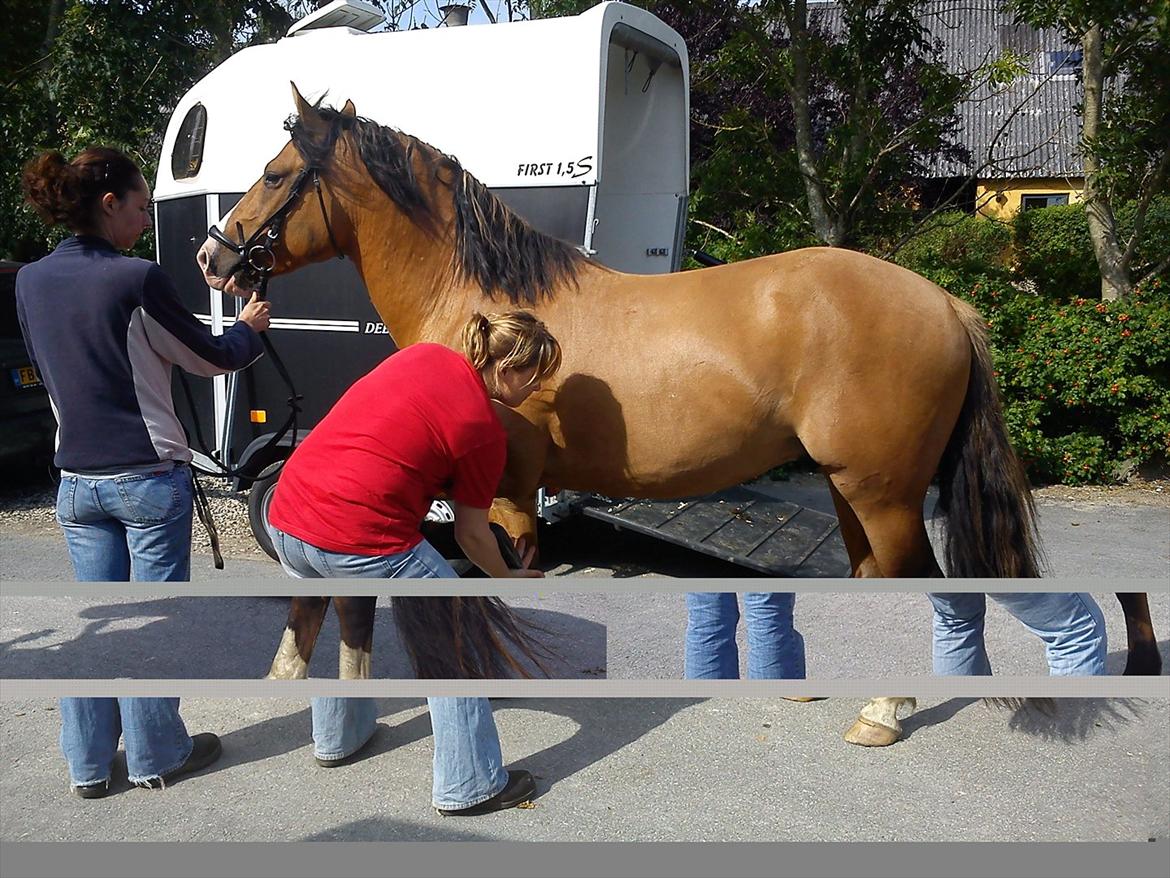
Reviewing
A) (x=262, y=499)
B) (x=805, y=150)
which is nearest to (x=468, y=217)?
(x=262, y=499)

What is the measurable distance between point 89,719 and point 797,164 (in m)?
7.69

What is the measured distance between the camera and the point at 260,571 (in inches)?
226

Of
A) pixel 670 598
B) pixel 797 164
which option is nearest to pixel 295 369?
pixel 670 598

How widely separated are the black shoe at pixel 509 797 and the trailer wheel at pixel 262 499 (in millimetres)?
3301

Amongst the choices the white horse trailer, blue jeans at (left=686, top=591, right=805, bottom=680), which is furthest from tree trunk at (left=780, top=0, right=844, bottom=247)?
blue jeans at (left=686, top=591, right=805, bottom=680)

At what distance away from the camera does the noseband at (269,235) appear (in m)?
3.47

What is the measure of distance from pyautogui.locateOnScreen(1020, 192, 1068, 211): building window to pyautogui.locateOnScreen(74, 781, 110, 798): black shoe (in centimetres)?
1946

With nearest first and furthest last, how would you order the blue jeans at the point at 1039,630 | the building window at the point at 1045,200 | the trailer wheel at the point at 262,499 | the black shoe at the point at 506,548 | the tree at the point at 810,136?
1. the blue jeans at the point at 1039,630
2. the black shoe at the point at 506,548
3. the trailer wheel at the point at 262,499
4. the tree at the point at 810,136
5. the building window at the point at 1045,200

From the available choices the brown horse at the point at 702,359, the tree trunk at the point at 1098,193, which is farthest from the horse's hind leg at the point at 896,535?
the tree trunk at the point at 1098,193

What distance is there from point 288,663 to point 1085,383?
23.4 feet

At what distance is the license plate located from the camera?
705 cm

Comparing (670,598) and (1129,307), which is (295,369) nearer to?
(670,598)

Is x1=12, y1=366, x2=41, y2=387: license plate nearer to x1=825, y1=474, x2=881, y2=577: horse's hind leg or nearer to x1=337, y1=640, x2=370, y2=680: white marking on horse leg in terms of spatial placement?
x1=337, y1=640, x2=370, y2=680: white marking on horse leg

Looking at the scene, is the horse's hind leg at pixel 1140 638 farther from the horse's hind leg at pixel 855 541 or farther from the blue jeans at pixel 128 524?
the blue jeans at pixel 128 524
